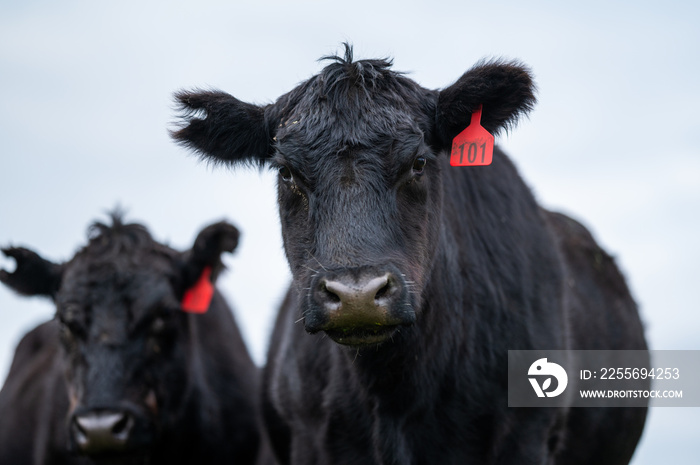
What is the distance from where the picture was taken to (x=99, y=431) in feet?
22.1

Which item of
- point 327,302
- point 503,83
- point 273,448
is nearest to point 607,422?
point 273,448

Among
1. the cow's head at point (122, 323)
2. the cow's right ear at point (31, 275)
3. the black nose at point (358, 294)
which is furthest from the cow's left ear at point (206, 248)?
the black nose at point (358, 294)

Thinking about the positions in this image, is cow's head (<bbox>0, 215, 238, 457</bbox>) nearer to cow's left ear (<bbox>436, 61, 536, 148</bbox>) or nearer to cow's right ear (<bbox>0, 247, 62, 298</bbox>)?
cow's right ear (<bbox>0, 247, 62, 298</bbox>)

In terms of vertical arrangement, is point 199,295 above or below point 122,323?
above

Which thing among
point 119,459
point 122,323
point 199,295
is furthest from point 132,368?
point 199,295

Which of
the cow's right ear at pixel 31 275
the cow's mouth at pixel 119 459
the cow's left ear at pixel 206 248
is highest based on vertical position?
the cow's left ear at pixel 206 248

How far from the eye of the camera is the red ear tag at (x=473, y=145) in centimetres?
525

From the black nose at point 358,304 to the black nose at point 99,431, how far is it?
3.07m

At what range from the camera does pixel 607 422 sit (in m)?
7.12

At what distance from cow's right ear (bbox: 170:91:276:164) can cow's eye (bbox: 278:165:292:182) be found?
50 cm

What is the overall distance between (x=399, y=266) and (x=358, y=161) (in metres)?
0.66

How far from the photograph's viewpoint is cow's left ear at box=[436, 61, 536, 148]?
5207 millimetres

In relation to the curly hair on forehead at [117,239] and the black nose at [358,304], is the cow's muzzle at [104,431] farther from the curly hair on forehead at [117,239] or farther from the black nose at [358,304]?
the black nose at [358,304]

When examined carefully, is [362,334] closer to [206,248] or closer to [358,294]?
[358,294]
